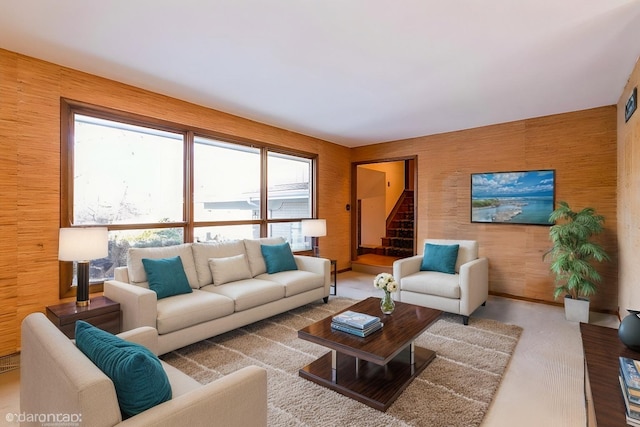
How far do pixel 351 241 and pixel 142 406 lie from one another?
223 inches

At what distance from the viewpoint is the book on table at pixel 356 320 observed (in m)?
2.34

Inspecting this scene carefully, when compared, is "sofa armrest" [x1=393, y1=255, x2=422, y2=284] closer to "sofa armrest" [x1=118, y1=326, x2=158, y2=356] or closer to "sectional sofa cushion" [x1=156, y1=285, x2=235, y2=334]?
"sectional sofa cushion" [x1=156, y1=285, x2=235, y2=334]

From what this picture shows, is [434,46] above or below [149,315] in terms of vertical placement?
above

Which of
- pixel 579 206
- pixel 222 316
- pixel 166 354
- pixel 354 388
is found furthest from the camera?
pixel 579 206

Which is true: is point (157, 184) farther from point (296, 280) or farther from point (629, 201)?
point (629, 201)

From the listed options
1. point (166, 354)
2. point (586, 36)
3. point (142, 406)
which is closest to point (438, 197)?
point (586, 36)

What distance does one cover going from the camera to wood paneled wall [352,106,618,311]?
4016mm

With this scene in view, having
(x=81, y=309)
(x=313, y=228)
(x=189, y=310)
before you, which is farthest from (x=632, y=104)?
(x=81, y=309)

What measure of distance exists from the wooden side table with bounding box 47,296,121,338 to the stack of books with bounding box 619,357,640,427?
329 cm

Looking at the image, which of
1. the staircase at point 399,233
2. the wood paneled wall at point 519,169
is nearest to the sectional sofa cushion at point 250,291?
the wood paneled wall at point 519,169

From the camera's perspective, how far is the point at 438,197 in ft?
17.9

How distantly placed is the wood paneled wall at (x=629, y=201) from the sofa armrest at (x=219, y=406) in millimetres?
3252

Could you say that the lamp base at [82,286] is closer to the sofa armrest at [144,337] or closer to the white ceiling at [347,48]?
the sofa armrest at [144,337]

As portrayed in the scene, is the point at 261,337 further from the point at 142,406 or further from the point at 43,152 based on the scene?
the point at 43,152
